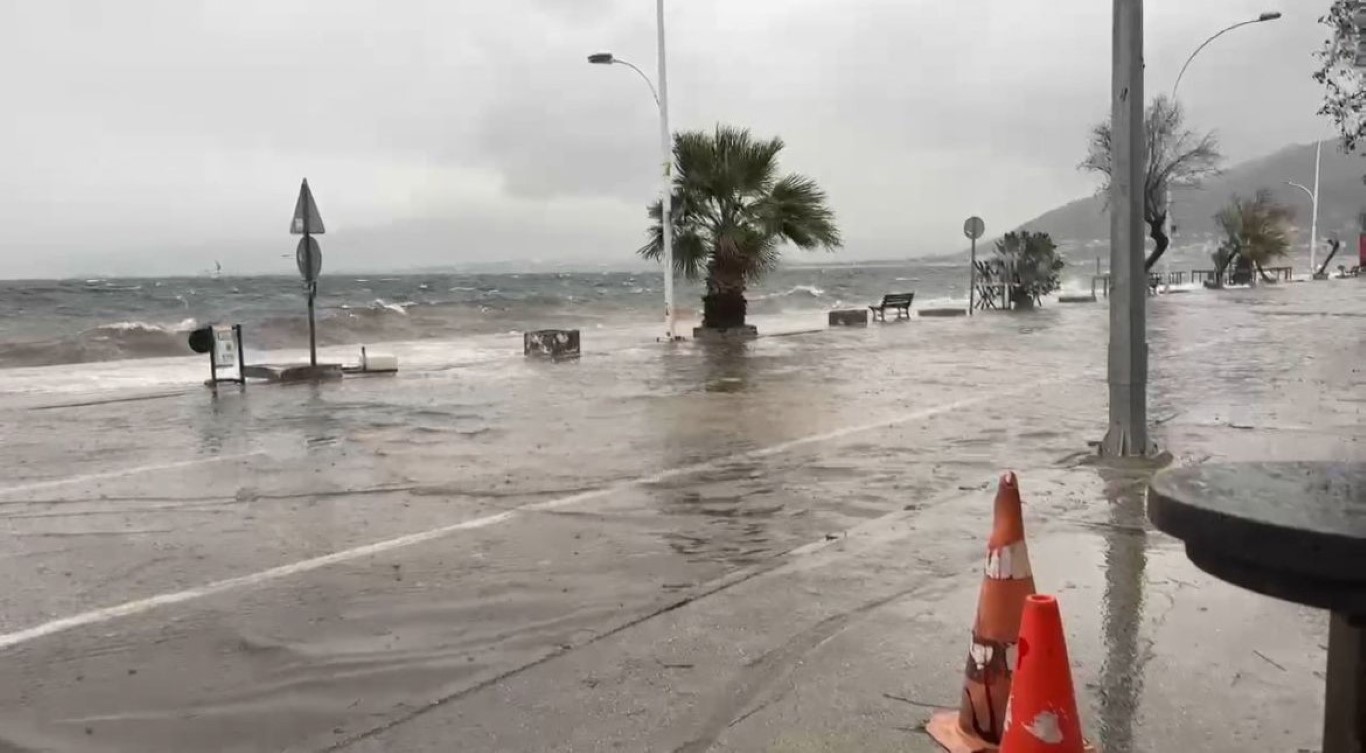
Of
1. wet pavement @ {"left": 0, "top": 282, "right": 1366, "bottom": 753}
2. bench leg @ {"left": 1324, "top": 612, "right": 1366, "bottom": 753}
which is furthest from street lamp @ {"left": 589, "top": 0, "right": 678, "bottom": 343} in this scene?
bench leg @ {"left": 1324, "top": 612, "right": 1366, "bottom": 753}

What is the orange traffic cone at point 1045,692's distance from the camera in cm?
286

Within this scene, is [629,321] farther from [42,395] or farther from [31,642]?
[31,642]

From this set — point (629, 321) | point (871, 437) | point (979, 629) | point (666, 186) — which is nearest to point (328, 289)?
point (629, 321)

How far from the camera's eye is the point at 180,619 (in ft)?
16.1

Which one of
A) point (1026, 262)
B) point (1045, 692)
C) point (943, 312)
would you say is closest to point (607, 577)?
point (1045, 692)

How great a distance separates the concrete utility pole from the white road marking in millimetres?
7032

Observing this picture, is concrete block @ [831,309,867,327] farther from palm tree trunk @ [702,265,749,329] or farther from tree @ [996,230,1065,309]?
tree @ [996,230,1065,309]

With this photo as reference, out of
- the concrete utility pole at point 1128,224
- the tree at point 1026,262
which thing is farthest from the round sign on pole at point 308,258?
the tree at point 1026,262

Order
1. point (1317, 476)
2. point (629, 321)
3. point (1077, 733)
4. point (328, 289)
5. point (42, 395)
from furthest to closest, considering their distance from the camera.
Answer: point (328, 289)
point (629, 321)
point (42, 395)
point (1077, 733)
point (1317, 476)

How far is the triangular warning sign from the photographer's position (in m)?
15.5

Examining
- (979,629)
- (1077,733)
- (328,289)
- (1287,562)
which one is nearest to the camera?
(1287,562)

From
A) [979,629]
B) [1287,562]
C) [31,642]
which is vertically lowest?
[31,642]

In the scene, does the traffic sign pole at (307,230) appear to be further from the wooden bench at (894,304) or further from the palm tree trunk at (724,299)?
the wooden bench at (894,304)

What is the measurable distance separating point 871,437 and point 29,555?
638cm
